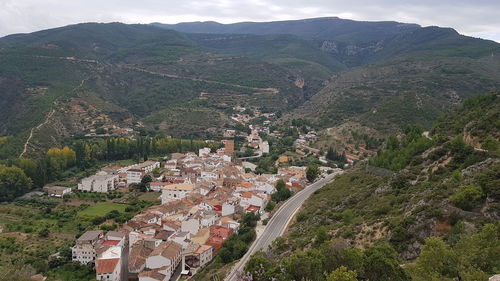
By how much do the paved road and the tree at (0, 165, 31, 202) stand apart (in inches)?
1289

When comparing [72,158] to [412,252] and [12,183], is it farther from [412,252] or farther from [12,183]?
[412,252]

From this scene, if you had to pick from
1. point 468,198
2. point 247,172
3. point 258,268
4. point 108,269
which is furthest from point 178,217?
point 468,198

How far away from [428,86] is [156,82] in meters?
73.7

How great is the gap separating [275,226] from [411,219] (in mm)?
16158

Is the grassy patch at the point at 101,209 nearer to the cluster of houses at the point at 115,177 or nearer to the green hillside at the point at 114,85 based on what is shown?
the cluster of houses at the point at 115,177

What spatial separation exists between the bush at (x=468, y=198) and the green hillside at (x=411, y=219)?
0.15 feet

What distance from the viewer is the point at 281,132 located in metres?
86.2

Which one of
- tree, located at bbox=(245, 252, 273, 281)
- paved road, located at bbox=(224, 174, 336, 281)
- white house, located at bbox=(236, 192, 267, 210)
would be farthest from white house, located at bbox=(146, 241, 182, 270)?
tree, located at bbox=(245, 252, 273, 281)

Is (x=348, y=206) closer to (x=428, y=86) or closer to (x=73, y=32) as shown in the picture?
(x=428, y=86)

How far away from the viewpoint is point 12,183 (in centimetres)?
5222

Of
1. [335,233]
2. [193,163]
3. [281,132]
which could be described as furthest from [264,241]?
[281,132]

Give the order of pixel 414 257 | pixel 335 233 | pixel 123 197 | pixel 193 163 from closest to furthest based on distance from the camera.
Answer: pixel 414 257 < pixel 335 233 < pixel 123 197 < pixel 193 163

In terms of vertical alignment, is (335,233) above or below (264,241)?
above

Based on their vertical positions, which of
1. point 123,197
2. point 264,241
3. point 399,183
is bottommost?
point 123,197
